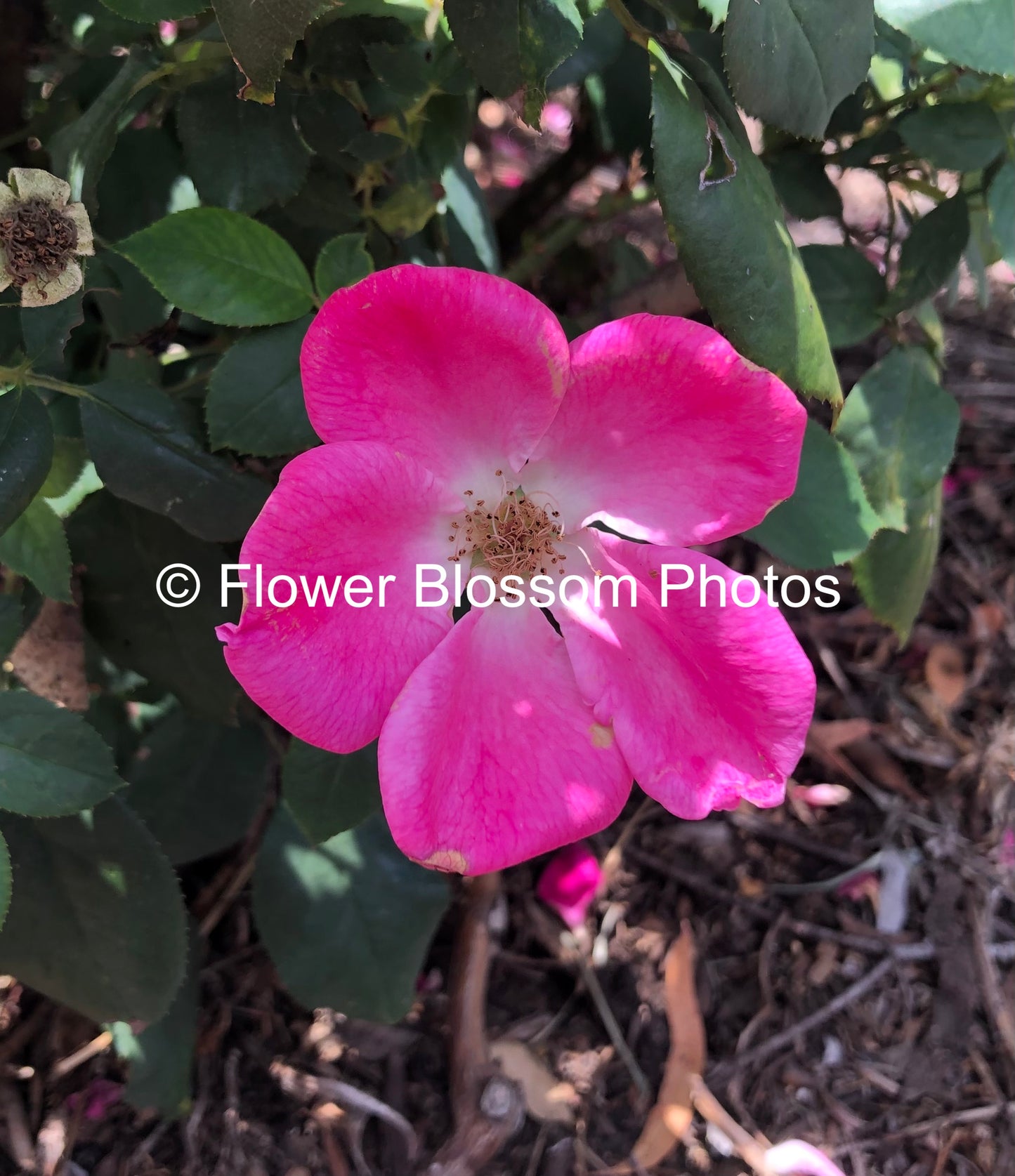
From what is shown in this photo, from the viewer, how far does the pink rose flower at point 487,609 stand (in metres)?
0.73

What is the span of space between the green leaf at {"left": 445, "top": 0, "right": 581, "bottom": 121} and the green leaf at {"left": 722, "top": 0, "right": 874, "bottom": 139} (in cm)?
12

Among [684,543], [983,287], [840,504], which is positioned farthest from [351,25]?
[983,287]

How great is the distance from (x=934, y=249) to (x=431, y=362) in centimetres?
59

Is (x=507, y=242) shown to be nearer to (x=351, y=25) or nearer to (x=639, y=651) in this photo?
(x=351, y=25)

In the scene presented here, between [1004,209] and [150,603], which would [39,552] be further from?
[1004,209]

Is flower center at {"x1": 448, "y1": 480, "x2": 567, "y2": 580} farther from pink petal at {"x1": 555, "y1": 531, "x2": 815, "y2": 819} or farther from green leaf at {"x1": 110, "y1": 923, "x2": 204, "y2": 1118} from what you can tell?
green leaf at {"x1": 110, "y1": 923, "x2": 204, "y2": 1118}

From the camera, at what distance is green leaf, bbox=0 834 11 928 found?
0.76 meters

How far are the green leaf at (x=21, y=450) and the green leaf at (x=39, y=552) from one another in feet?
0.33

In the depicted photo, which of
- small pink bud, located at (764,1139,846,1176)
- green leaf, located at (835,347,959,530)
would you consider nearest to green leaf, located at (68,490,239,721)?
green leaf, located at (835,347,959,530)

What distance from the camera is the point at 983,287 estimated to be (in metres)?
1.21

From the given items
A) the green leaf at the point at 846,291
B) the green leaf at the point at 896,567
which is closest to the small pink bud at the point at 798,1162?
the green leaf at the point at 896,567

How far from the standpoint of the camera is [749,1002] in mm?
1546

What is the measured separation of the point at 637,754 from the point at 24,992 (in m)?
1.10

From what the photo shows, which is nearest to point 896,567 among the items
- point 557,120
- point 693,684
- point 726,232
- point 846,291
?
point 846,291
